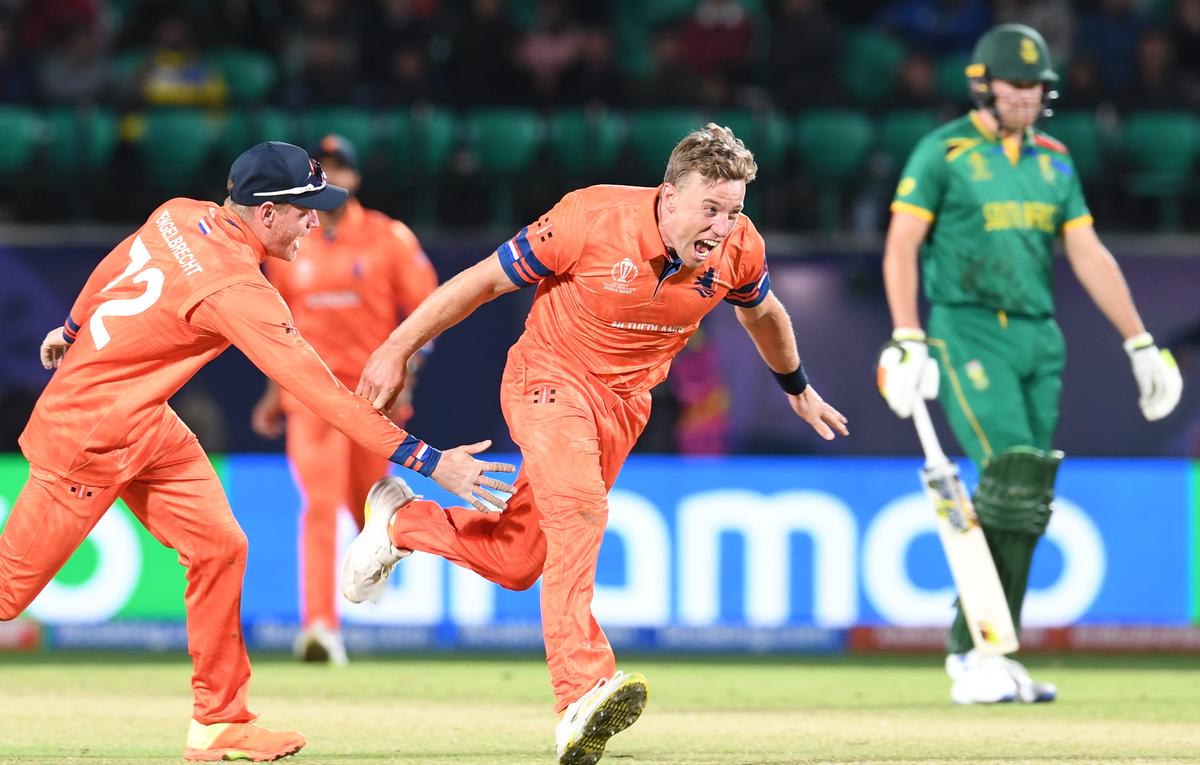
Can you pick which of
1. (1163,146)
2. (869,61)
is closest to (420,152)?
(869,61)

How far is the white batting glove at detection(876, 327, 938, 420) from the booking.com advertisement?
9.88 feet

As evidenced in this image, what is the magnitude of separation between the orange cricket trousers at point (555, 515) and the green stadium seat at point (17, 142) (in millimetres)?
8218

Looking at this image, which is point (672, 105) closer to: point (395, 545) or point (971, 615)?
point (971, 615)

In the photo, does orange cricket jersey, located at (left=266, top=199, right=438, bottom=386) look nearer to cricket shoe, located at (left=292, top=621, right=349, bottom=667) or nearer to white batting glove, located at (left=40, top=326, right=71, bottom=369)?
cricket shoe, located at (left=292, top=621, right=349, bottom=667)

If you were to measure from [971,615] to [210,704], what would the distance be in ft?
11.1

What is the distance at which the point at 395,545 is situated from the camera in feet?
21.4

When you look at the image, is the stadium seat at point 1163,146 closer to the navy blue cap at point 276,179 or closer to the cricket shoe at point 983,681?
the cricket shoe at point 983,681

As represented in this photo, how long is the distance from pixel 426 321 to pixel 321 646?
4113mm

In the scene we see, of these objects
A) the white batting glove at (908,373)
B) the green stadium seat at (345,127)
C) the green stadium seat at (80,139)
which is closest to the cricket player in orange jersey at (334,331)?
the white batting glove at (908,373)

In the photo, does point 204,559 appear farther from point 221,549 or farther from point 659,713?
point 659,713

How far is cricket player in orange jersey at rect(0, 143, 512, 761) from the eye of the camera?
5699mm

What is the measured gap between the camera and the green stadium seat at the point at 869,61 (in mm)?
15703

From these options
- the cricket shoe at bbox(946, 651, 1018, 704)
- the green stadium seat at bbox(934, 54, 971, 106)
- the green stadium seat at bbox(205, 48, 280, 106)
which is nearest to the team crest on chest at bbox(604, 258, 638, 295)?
the cricket shoe at bbox(946, 651, 1018, 704)

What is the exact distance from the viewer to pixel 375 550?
654cm
